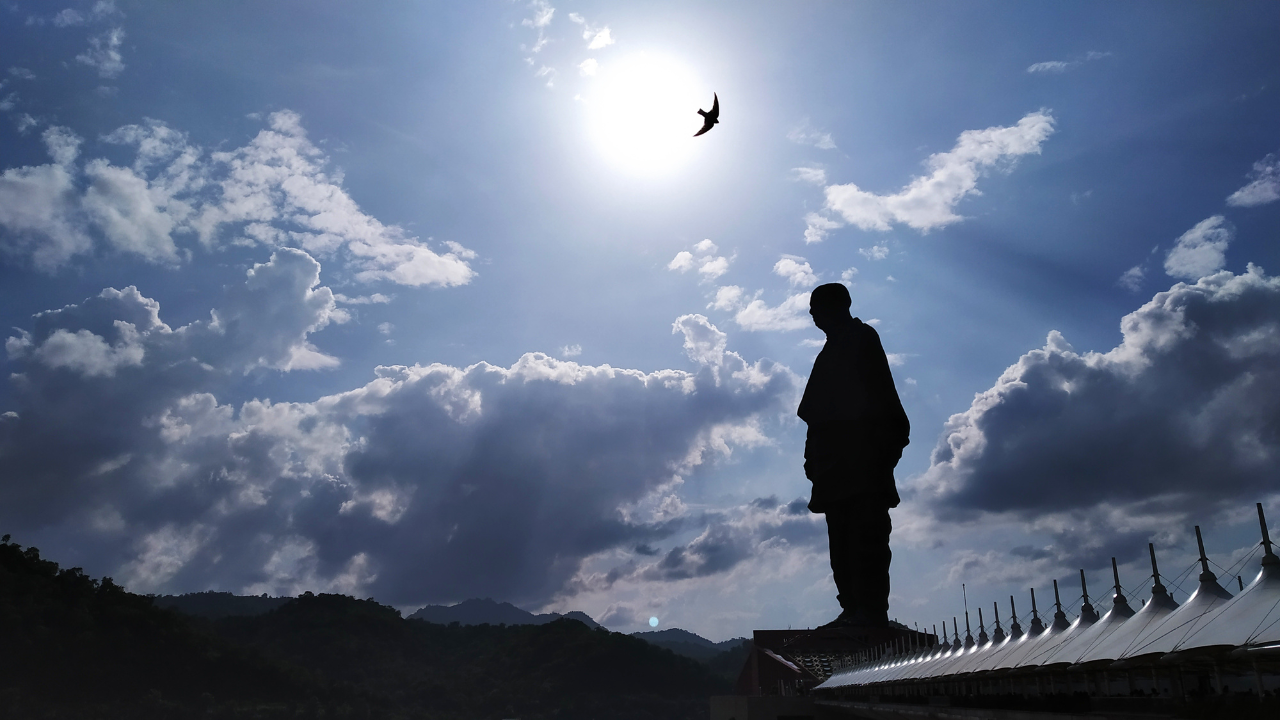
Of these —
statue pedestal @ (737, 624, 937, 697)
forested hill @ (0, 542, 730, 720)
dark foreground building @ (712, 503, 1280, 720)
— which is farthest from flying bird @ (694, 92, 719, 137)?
forested hill @ (0, 542, 730, 720)

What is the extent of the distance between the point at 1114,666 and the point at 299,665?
270 feet

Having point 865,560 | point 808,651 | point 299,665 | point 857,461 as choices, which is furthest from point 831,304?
point 299,665

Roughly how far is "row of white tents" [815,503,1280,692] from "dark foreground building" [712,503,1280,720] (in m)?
0.03

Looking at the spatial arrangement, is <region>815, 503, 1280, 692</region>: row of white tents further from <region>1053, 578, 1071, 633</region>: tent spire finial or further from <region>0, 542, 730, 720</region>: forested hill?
<region>0, 542, 730, 720</region>: forested hill

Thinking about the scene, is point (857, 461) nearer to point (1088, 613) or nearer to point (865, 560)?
point (865, 560)

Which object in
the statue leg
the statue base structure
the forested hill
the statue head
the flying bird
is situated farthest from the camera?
the forested hill

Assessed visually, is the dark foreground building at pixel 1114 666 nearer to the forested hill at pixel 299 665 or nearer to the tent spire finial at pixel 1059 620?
the tent spire finial at pixel 1059 620

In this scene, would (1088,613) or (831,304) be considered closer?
(1088,613)

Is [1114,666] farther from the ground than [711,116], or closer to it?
closer to it

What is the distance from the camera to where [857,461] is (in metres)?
45.5

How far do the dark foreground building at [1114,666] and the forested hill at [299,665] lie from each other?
169ft

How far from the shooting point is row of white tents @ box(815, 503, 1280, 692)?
43.8 ft

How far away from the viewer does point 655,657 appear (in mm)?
99625

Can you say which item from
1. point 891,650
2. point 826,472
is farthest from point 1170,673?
point 826,472
